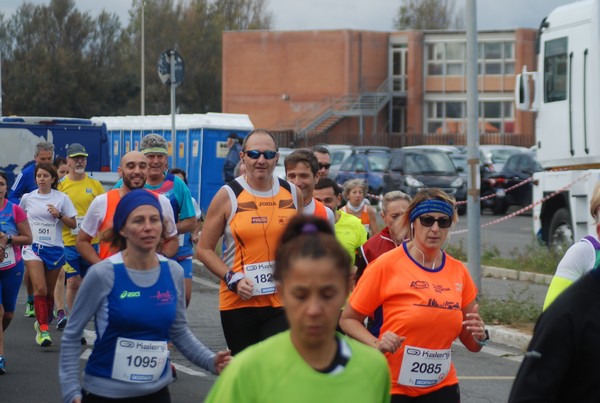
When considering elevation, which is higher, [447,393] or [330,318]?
[330,318]

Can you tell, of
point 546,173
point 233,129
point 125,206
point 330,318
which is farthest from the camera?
point 233,129

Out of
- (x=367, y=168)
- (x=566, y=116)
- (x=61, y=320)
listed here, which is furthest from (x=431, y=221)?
(x=367, y=168)

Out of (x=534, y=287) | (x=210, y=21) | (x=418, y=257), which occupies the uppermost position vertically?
(x=210, y=21)

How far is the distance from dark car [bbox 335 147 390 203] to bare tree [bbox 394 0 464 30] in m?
69.6

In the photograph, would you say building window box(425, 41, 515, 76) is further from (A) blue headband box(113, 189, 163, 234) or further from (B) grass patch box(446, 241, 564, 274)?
(A) blue headband box(113, 189, 163, 234)

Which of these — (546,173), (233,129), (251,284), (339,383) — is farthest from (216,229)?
(233,129)

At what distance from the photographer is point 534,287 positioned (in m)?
16.4

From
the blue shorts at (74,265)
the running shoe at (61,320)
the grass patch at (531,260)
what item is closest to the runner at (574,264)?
the blue shorts at (74,265)

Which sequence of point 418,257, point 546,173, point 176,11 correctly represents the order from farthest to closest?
1. point 176,11
2. point 546,173
3. point 418,257

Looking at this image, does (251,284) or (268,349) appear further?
(251,284)

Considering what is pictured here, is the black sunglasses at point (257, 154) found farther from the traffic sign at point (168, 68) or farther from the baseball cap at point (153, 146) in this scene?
the traffic sign at point (168, 68)

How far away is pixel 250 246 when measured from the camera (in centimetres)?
712

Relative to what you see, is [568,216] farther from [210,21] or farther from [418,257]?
[210,21]

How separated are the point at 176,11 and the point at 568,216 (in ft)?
267
